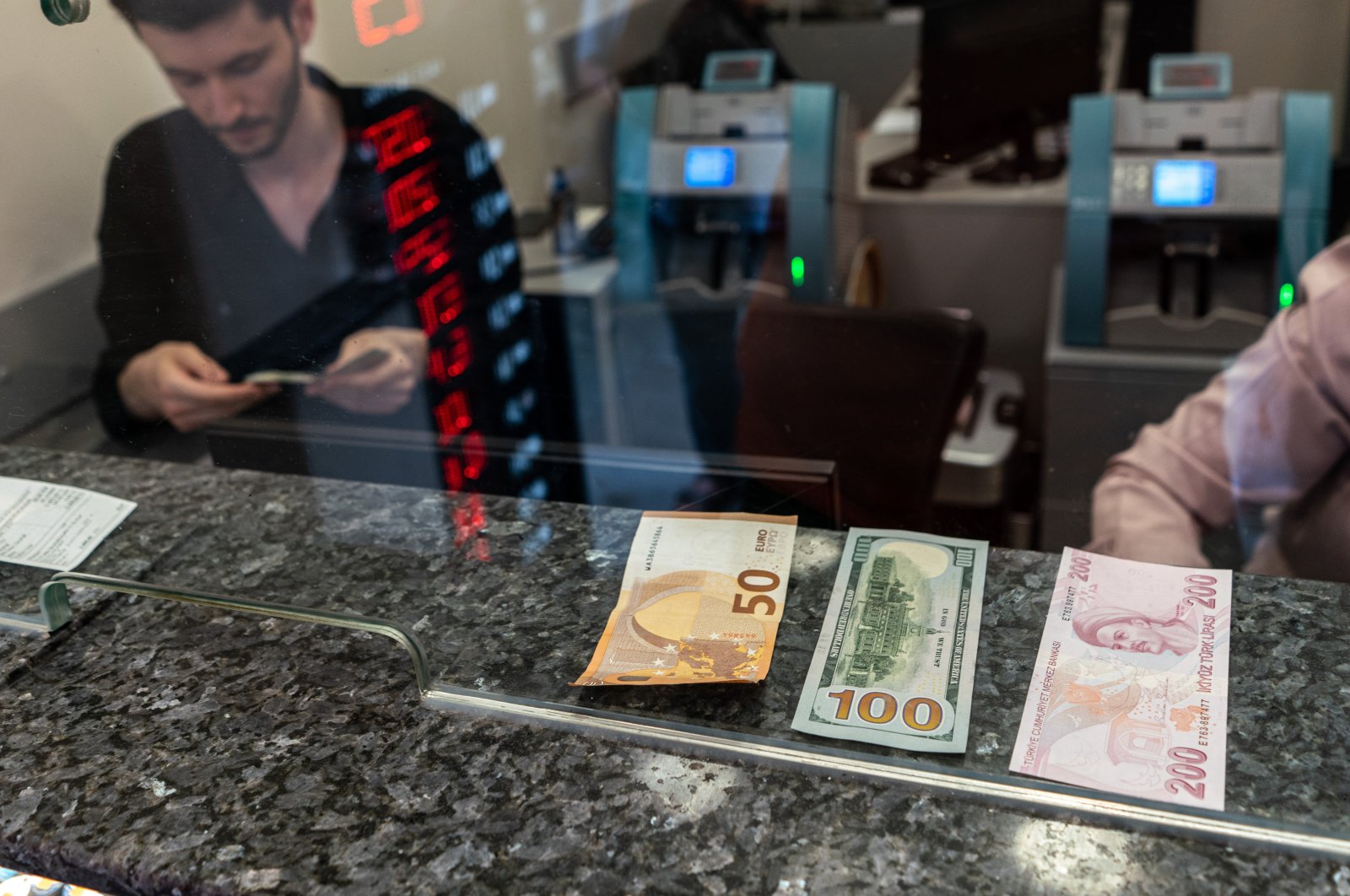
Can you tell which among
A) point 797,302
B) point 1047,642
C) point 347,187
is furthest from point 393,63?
point 1047,642

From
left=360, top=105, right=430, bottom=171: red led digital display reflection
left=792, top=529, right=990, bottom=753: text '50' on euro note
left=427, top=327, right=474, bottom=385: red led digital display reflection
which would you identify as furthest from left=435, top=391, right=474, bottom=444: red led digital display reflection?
left=792, top=529, right=990, bottom=753: text '50' on euro note

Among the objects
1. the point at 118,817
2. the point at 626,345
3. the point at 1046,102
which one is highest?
the point at 1046,102

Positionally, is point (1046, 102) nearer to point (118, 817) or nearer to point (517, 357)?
point (517, 357)

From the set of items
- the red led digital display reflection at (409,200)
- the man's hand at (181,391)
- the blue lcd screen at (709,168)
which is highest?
the red led digital display reflection at (409,200)

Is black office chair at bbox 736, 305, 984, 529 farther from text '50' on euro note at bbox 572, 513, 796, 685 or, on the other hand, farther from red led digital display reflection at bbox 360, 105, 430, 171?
red led digital display reflection at bbox 360, 105, 430, 171

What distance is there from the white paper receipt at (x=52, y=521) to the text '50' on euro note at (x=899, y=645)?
58cm

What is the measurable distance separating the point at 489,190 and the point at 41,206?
486mm

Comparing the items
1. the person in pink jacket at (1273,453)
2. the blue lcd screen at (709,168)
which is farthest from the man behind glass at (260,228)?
the blue lcd screen at (709,168)

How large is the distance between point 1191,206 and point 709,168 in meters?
0.93

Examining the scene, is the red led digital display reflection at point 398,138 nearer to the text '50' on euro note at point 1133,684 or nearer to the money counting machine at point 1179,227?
the text '50' on euro note at point 1133,684

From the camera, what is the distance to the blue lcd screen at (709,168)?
198 centimetres

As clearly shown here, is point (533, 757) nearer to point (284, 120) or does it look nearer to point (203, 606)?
point (203, 606)

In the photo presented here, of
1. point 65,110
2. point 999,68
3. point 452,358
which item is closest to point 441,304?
point 452,358

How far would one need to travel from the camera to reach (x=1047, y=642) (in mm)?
644
